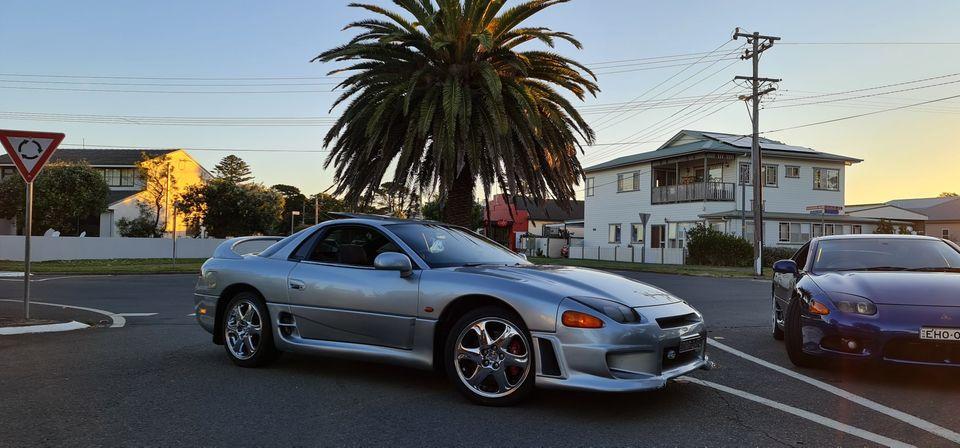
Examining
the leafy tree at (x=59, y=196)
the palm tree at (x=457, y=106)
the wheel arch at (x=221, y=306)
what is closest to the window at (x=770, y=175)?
the palm tree at (x=457, y=106)

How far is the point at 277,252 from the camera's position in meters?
6.05

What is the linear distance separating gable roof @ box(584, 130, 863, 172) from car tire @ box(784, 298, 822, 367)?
31888 millimetres

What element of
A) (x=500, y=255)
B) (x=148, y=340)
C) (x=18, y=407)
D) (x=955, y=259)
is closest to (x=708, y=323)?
(x=955, y=259)

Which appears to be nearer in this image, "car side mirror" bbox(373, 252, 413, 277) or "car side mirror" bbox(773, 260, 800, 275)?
"car side mirror" bbox(373, 252, 413, 277)

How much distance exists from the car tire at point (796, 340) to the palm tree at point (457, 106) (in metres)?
7.67

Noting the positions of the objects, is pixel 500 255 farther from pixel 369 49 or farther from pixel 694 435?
pixel 369 49

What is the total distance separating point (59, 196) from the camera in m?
40.0

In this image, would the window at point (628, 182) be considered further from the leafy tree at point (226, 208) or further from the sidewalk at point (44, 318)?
the sidewalk at point (44, 318)

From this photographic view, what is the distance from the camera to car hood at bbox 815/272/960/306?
5.20 meters

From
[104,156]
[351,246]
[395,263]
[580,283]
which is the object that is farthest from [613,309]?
[104,156]

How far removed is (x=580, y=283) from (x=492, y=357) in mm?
813

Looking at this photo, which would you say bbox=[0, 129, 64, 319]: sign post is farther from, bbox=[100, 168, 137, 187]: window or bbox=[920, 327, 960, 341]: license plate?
bbox=[100, 168, 137, 187]: window

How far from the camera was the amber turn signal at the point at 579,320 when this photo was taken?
4219 millimetres

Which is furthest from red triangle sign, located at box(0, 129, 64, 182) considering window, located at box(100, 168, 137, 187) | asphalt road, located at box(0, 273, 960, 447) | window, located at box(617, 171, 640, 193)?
window, located at box(100, 168, 137, 187)
